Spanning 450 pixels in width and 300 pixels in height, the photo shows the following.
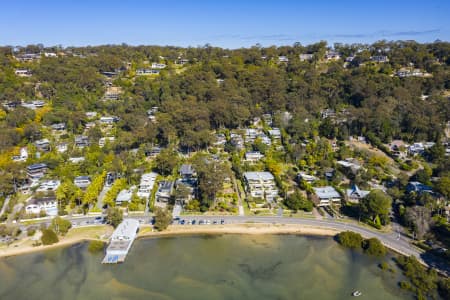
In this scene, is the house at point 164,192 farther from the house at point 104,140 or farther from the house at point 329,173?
the house at point 329,173

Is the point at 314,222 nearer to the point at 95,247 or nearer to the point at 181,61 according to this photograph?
the point at 95,247

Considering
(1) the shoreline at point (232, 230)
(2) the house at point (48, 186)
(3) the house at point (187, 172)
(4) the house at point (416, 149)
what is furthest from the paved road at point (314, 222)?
(4) the house at point (416, 149)

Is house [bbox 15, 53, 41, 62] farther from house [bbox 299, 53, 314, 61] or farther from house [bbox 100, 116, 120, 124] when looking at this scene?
house [bbox 299, 53, 314, 61]

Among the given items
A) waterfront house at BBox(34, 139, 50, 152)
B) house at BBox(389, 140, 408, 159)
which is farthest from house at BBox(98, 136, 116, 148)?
house at BBox(389, 140, 408, 159)

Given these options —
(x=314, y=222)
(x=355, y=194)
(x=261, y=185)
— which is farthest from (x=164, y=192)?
(x=355, y=194)

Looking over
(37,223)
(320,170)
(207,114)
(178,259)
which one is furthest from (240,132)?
(37,223)
